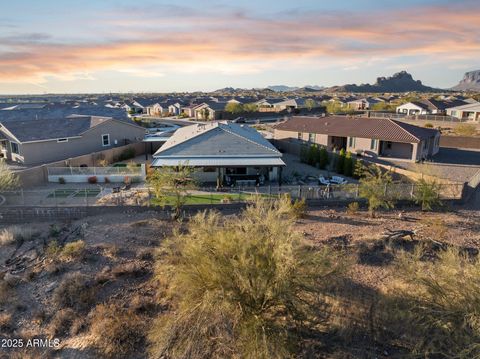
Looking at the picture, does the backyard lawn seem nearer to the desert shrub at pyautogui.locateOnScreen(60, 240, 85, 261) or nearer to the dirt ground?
the dirt ground

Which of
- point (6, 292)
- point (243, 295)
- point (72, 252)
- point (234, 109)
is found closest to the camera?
point (243, 295)

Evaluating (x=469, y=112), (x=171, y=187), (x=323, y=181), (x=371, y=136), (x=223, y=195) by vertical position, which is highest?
(x=469, y=112)

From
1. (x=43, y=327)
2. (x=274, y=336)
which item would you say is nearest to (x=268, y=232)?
(x=274, y=336)

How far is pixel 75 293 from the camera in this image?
52.3 feet

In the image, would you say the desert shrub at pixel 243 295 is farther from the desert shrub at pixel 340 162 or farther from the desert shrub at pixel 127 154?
the desert shrub at pixel 127 154

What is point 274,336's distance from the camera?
10.5 m

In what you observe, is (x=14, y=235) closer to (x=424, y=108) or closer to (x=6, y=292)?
(x=6, y=292)

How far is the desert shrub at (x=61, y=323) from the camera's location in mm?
13984

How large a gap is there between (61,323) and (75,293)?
5.70 ft

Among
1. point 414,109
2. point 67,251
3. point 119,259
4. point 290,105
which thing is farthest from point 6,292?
point 290,105

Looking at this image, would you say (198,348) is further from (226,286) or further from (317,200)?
(317,200)

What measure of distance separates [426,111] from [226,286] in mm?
76321

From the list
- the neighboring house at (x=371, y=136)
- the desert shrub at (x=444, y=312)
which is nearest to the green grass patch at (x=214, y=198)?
the desert shrub at (x=444, y=312)

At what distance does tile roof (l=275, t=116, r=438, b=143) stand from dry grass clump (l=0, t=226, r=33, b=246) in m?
32.4
